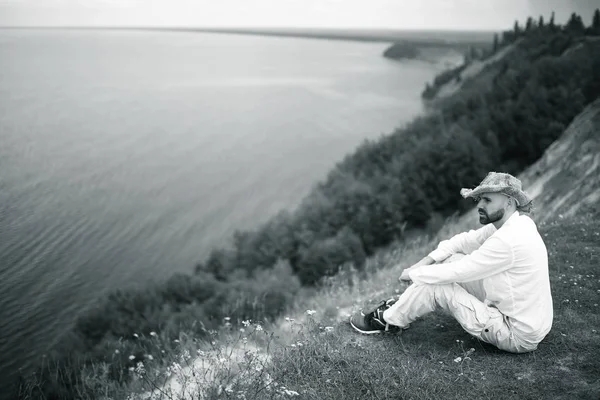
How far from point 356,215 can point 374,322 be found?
16.3m

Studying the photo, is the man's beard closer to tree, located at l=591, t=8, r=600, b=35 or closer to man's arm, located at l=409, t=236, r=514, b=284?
man's arm, located at l=409, t=236, r=514, b=284

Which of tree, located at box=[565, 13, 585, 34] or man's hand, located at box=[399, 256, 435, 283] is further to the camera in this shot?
tree, located at box=[565, 13, 585, 34]

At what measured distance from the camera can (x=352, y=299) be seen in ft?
23.2

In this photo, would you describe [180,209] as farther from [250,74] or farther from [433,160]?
[250,74]

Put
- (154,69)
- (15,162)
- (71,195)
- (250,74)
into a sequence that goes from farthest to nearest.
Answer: (250,74) → (154,69) → (71,195) → (15,162)

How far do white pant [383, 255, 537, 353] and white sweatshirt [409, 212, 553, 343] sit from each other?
10cm

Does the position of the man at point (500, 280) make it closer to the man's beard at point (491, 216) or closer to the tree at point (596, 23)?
the man's beard at point (491, 216)

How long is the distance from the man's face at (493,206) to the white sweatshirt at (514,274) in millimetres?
110

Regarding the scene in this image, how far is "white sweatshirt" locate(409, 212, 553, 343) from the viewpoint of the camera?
3814 millimetres

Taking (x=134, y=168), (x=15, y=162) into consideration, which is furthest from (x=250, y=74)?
(x=15, y=162)

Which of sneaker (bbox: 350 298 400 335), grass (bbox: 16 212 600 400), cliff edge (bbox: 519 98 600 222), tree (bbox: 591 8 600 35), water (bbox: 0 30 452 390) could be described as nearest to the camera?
grass (bbox: 16 212 600 400)

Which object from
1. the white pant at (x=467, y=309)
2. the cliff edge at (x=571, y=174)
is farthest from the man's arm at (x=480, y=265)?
the cliff edge at (x=571, y=174)

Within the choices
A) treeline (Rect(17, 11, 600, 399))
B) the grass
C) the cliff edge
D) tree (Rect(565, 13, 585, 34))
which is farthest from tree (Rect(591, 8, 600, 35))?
the grass

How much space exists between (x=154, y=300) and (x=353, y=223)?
9.86m
